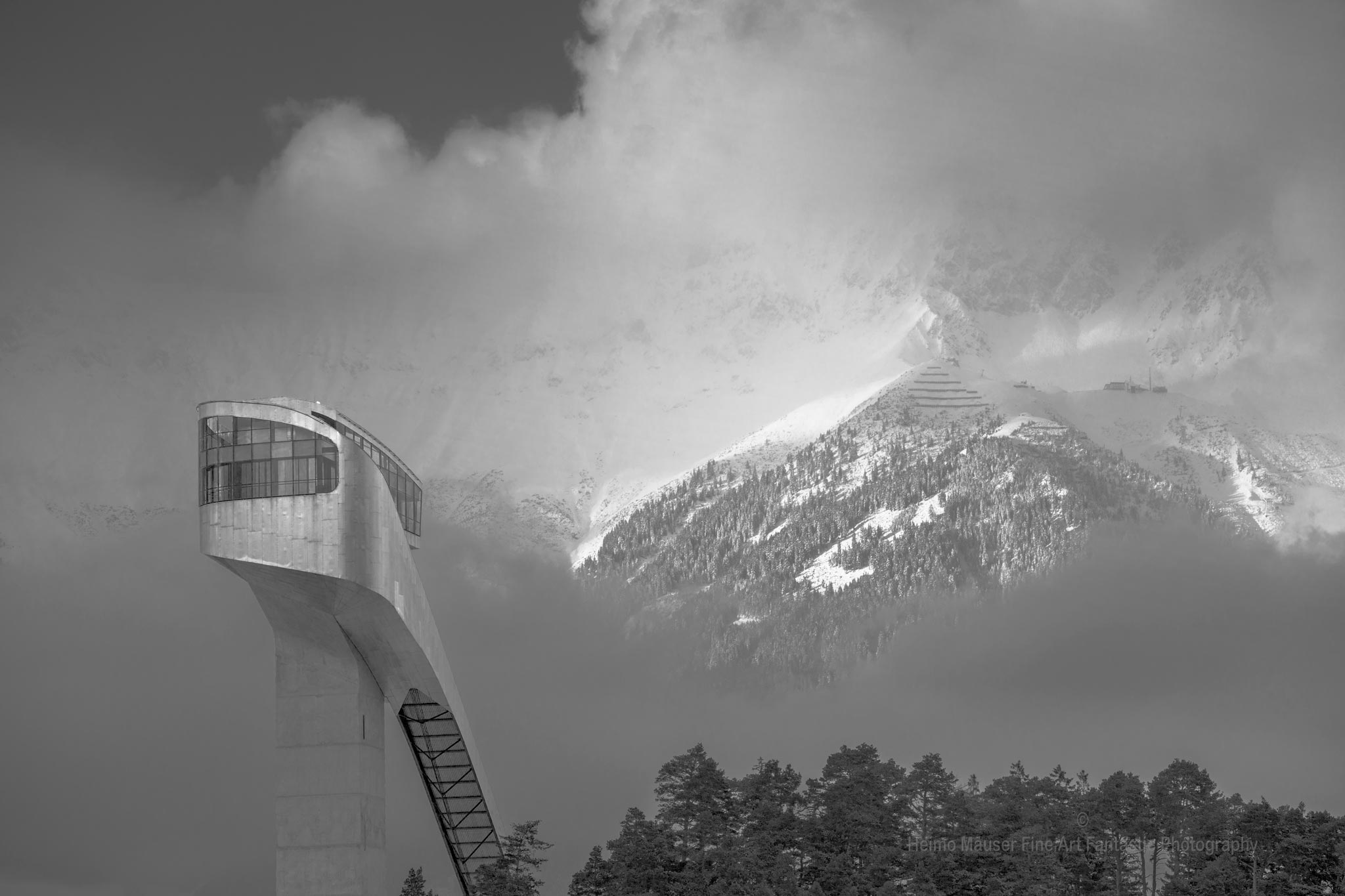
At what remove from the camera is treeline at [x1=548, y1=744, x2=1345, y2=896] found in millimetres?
111125

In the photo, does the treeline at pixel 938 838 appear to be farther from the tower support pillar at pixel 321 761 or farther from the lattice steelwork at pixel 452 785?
the tower support pillar at pixel 321 761

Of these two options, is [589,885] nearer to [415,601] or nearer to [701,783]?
[701,783]

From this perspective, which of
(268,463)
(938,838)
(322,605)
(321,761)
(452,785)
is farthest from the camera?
(938,838)

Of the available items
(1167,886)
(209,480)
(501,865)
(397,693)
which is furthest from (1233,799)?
(209,480)

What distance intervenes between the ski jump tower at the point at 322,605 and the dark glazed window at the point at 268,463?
0.07m

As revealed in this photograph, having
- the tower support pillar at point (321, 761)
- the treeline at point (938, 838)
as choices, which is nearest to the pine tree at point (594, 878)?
the treeline at point (938, 838)

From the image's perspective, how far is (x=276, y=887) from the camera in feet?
320

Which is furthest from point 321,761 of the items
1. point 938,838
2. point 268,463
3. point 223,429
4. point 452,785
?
point 938,838

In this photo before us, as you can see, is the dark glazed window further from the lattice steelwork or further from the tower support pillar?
the lattice steelwork

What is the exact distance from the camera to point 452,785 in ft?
357

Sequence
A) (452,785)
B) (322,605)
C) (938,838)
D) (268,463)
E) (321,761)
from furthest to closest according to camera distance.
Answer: (938,838) → (452,785) → (321,761) → (322,605) → (268,463)

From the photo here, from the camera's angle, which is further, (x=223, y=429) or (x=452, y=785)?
(x=452, y=785)

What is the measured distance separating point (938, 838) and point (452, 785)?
2920 centimetres

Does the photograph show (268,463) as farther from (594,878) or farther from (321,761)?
Result: (594,878)
